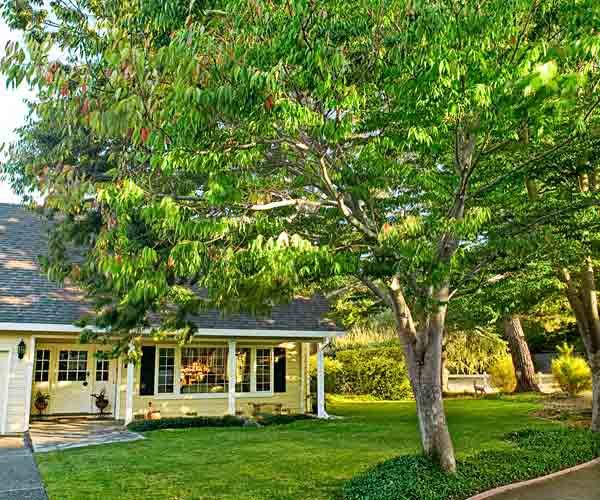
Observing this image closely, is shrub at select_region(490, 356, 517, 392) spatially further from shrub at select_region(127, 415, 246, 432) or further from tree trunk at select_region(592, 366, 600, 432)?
shrub at select_region(127, 415, 246, 432)

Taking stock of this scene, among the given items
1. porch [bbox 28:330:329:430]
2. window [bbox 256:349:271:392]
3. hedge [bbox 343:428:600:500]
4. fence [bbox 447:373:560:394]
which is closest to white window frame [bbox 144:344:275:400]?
porch [bbox 28:330:329:430]

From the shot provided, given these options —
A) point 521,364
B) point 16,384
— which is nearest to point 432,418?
point 16,384

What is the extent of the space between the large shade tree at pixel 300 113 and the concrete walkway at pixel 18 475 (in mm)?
3433

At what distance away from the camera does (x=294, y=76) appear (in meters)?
5.88

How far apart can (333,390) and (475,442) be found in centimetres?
1486

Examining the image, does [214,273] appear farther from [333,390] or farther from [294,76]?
[333,390]

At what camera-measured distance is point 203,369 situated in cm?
1822

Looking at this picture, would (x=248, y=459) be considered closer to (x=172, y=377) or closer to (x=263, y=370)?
(x=172, y=377)

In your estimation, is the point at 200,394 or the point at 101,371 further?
the point at 101,371

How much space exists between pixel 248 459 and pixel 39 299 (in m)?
8.34

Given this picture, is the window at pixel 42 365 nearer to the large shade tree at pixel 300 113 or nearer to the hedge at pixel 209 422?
the hedge at pixel 209 422

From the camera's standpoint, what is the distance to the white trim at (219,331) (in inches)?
563

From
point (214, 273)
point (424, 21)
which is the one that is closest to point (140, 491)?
point (214, 273)

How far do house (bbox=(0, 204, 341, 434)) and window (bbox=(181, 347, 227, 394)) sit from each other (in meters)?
0.03
